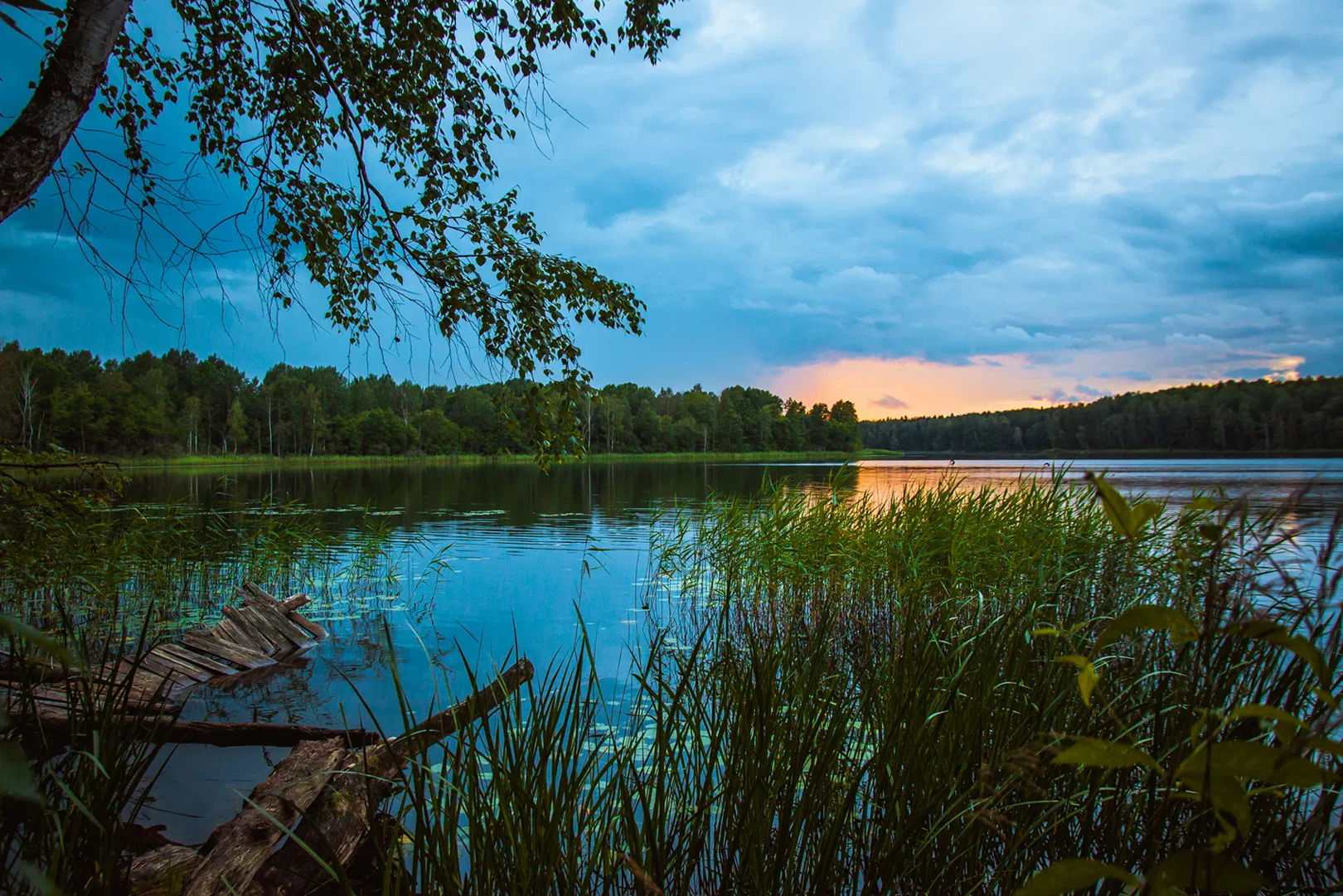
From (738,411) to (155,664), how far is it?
391 ft

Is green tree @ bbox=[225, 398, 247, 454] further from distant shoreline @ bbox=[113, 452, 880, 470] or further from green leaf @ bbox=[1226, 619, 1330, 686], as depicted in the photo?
green leaf @ bbox=[1226, 619, 1330, 686]

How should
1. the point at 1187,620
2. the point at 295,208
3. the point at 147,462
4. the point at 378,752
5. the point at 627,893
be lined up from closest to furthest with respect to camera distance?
1. the point at 1187,620
2. the point at 627,893
3. the point at 378,752
4. the point at 295,208
5. the point at 147,462

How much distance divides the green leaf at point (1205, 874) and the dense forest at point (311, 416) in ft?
83.9

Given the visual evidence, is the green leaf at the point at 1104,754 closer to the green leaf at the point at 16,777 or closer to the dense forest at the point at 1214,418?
the green leaf at the point at 16,777

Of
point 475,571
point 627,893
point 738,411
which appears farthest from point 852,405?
point 627,893

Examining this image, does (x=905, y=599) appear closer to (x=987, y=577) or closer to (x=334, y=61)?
(x=987, y=577)

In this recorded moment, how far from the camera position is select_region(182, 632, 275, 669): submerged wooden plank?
22.7ft

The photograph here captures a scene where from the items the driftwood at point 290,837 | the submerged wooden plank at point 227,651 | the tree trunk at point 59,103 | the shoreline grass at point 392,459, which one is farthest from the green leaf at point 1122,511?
the shoreline grass at point 392,459

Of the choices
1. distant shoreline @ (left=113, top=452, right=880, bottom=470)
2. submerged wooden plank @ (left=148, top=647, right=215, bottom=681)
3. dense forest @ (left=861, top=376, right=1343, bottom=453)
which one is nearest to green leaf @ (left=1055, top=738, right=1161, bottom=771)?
submerged wooden plank @ (left=148, top=647, right=215, bottom=681)

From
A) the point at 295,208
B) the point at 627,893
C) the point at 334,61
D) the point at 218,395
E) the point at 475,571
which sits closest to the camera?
the point at 627,893

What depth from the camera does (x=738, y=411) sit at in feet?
407

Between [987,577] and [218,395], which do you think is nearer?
[987,577]

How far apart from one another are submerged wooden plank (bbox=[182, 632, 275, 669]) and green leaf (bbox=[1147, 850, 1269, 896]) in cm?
789

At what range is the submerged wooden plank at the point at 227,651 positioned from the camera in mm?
6910
